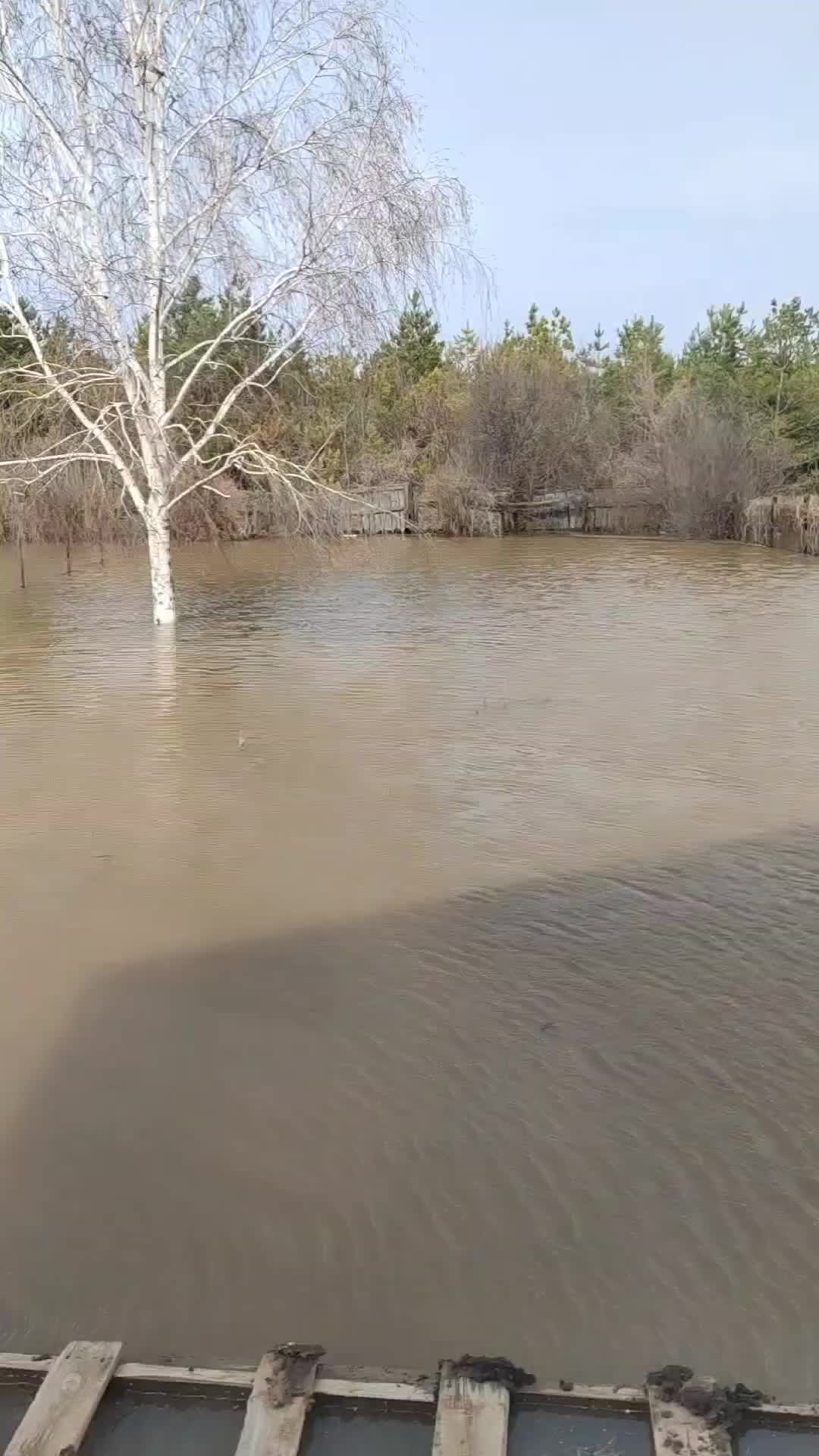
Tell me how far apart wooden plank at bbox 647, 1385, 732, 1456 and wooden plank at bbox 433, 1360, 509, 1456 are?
0.90ft

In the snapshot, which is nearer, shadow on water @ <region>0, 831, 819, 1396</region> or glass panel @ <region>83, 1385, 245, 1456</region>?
glass panel @ <region>83, 1385, 245, 1456</region>

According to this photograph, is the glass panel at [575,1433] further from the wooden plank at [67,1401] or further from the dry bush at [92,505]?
the dry bush at [92,505]

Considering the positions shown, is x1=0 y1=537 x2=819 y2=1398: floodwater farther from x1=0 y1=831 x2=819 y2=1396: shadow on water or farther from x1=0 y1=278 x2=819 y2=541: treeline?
x1=0 y1=278 x2=819 y2=541: treeline

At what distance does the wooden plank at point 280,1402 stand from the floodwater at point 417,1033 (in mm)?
712

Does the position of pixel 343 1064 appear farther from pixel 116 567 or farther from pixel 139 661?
pixel 116 567

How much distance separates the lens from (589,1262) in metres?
3.12

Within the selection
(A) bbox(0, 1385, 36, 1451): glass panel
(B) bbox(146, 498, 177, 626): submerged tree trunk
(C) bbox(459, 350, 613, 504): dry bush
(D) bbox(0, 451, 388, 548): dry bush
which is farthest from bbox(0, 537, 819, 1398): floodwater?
(C) bbox(459, 350, 613, 504): dry bush

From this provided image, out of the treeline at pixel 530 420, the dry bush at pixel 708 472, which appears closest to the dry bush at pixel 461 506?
the treeline at pixel 530 420

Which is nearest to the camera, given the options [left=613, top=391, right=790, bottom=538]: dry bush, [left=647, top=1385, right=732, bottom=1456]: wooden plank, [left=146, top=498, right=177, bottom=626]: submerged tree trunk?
[left=647, top=1385, right=732, bottom=1456]: wooden plank

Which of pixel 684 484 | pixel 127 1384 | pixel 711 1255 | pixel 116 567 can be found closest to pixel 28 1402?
pixel 127 1384

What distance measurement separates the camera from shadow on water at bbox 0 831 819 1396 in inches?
116

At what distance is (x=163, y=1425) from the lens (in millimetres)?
2100

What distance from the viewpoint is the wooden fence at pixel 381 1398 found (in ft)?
6.55

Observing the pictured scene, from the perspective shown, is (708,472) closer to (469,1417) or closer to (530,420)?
(530,420)
